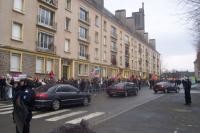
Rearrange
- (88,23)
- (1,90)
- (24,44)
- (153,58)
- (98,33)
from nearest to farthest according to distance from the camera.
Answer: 1. (1,90)
2. (24,44)
3. (88,23)
4. (98,33)
5. (153,58)

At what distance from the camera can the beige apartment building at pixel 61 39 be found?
29031 mm

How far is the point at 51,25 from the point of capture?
116ft

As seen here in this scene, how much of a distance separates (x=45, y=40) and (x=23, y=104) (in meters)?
26.9

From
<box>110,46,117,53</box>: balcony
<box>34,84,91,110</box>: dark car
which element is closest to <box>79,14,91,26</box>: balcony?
<box>110,46,117,53</box>: balcony

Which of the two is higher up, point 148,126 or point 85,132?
point 85,132

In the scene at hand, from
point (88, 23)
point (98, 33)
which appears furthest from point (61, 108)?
point (98, 33)

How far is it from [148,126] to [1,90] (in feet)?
46.5

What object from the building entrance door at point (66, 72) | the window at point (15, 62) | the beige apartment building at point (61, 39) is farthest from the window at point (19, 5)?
the building entrance door at point (66, 72)

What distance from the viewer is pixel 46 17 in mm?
34594

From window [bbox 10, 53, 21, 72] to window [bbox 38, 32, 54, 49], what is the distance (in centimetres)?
388

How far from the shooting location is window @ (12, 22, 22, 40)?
29373 mm

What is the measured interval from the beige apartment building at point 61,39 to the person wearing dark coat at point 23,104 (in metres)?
19.4

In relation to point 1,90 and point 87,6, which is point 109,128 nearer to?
point 1,90

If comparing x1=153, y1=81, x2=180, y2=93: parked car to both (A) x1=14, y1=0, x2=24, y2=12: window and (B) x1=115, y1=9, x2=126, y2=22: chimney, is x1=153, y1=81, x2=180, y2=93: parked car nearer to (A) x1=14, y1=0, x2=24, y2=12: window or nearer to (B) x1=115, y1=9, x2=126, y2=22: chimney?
(A) x1=14, y1=0, x2=24, y2=12: window
